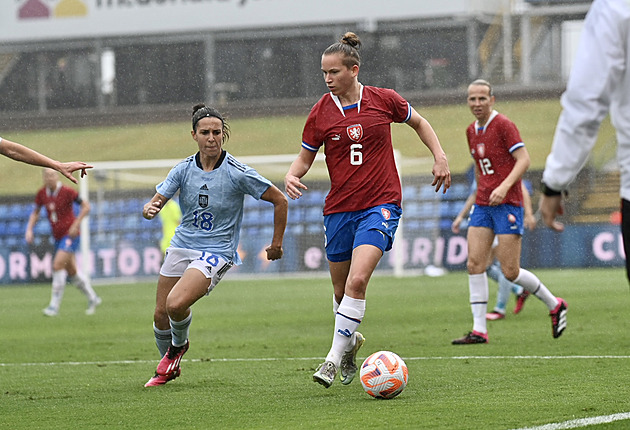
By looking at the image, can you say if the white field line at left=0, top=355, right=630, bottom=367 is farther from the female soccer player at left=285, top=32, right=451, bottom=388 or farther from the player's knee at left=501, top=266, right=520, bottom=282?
the female soccer player at left=285, top=32, right=451, bottom=388

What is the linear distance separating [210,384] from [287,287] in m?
12.6

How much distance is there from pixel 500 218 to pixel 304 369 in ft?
8.32

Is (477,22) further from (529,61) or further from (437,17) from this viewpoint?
(529,61)

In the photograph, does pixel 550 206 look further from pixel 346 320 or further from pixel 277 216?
pixel 277 216

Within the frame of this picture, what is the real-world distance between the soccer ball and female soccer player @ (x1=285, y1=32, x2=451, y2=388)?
1.69ft

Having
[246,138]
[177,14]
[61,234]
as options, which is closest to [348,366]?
[61,234]

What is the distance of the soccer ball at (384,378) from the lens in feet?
20.7

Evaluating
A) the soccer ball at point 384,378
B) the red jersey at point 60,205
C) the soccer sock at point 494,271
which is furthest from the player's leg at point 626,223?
the red jersey at point 60,205

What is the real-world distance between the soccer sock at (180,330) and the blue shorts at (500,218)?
130 inches

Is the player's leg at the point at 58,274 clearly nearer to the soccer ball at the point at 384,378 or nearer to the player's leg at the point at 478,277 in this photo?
the player's leg at the point at 478,277

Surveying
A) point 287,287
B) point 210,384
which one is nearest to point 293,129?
point 287,287

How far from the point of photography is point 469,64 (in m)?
33.8

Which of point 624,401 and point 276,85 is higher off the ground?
point 276,85

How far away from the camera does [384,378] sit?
630cm
